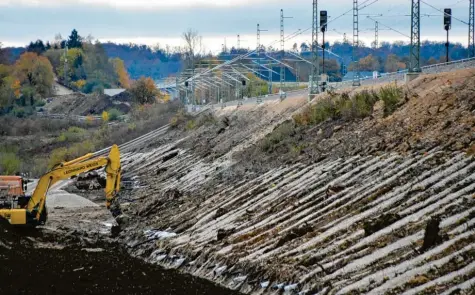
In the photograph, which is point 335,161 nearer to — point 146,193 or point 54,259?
point 54,259

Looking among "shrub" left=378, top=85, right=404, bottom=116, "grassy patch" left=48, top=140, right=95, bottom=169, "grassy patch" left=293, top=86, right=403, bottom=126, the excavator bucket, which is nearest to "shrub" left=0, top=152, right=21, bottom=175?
"grassy patch" left=48, top=140, right=95, bottom=169

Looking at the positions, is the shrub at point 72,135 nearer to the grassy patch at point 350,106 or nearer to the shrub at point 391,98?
the grassy patch at point 350,106

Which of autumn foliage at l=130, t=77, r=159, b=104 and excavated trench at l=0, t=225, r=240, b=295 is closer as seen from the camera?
excavated trench at l=0, t=225, r=240, b=295

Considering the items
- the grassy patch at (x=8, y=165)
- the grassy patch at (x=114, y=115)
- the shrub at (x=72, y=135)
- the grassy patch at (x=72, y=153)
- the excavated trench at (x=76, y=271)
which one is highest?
the excavated trench at (x=76, y=271)

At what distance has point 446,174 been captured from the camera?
89.2 feet

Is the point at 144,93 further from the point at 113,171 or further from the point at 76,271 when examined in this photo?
the point at 76,271

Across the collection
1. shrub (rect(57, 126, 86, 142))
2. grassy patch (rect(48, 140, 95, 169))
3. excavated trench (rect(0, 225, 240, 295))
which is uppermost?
excavated trench (rect(0, 225, 240, 295))

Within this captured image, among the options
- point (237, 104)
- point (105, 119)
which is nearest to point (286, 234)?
point (237, 104)

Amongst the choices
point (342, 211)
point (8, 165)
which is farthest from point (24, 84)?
point (342, 211)

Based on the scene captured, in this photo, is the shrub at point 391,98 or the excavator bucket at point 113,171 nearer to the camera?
the shrub at point 391,98

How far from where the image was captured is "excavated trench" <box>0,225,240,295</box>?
26703 mm

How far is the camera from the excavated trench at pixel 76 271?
2670 cm

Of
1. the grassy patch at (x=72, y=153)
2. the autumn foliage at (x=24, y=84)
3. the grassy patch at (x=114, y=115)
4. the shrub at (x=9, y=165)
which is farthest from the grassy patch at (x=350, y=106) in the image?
the autumn foliage at (x=24, y=84)

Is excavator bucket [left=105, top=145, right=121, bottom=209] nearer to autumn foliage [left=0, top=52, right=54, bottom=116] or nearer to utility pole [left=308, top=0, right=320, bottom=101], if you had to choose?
utility pole [left=308, top=0, right=320, bottom=101]
